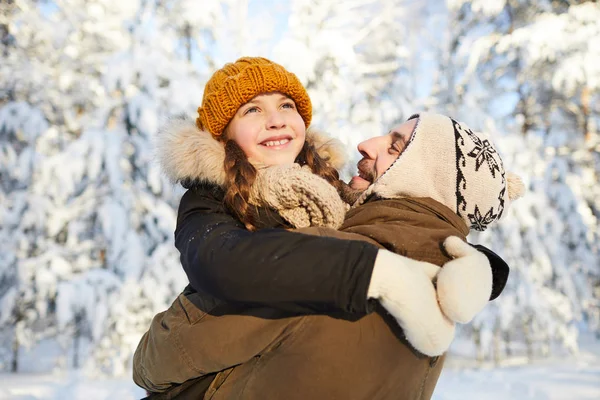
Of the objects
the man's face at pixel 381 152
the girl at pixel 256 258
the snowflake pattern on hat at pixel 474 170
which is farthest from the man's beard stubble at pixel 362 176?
the snowflake pattern on hat at pixel 474 170

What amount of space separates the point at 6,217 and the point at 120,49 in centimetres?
399

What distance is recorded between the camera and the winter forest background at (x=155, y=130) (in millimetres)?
8812

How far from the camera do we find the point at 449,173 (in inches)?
61.6

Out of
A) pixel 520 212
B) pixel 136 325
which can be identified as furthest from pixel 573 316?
pixel 136 325

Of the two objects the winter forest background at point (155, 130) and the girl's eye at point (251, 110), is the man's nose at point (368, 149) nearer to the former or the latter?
the girl's eye at point (251, 110)

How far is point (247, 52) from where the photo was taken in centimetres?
1209

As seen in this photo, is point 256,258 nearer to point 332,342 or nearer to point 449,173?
point 332,342

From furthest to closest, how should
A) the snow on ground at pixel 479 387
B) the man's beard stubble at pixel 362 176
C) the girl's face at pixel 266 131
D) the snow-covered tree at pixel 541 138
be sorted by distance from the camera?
the snow-covered tree at pixel 541 138 < the snow on ground at pixel 479 387 < the girl's face at pixel 266 131 < the man's beard stubble at pixel 362 176

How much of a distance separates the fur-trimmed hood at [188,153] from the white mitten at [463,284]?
0.84m

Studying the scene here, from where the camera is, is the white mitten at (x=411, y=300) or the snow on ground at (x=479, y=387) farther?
the snow on ground at (x=479, y=387)

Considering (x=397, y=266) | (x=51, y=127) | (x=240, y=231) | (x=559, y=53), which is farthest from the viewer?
(x=559, y=53)

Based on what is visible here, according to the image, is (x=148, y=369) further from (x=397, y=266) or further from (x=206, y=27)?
(x=206, y=27)

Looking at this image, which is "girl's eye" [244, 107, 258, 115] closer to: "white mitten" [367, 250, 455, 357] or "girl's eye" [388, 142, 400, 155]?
"girl's eye" [388, 142, 400, 155]

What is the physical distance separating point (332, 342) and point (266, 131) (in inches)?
37.9
